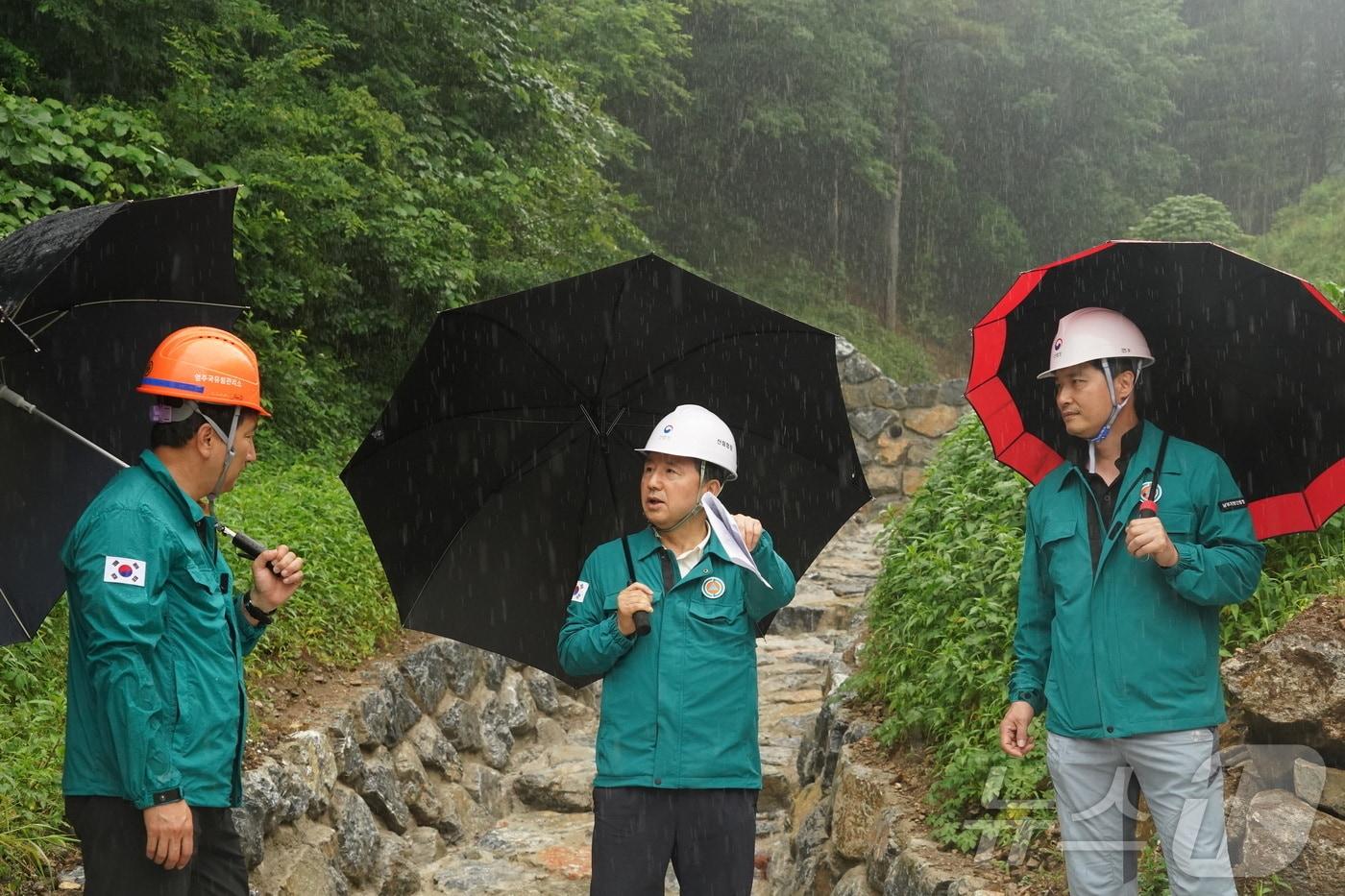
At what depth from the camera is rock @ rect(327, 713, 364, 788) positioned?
5.71m

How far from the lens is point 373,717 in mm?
6219

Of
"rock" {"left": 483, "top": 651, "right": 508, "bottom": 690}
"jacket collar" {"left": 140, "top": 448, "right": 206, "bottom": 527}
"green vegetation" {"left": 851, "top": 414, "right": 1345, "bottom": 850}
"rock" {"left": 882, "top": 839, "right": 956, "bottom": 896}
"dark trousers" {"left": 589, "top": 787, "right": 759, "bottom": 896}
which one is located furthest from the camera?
"rock" {"left": 483, "top": 651, "right": 508, "bottom": 690}

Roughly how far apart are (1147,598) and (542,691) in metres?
6.39

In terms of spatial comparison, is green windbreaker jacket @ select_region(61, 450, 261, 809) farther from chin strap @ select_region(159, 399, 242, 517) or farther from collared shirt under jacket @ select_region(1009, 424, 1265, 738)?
collared shirt under jacket @ select_region(1009, 424, 1265, 738)

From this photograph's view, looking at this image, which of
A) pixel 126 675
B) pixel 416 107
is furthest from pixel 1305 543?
pixel 416 107

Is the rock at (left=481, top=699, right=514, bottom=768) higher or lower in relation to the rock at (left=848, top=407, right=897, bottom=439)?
lower

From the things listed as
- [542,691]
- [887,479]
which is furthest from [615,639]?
[887,479]

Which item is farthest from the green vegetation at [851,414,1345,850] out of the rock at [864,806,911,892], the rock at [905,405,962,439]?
the rock at [905,405,962,439]

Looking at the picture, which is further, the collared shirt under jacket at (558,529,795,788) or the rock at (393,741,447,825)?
the rock at (393,741,447,825)

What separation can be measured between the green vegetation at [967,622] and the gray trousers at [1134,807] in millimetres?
967

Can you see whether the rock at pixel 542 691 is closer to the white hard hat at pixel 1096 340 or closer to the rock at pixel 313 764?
the rock at pixel 313 764

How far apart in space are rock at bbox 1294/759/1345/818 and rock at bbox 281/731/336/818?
388 centimetres

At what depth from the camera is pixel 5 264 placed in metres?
2.89

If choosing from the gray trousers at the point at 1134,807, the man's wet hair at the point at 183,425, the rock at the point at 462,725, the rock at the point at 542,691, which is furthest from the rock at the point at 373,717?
the gray trousers at the point at 1134,807
